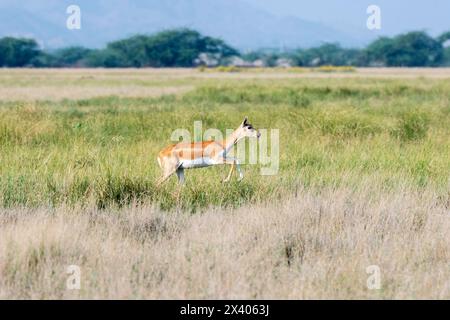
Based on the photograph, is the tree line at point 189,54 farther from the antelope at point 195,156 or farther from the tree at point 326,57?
the antelope at point 195,156

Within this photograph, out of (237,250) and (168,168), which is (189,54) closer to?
(168,168)

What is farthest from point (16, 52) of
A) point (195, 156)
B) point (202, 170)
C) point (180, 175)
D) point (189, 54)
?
point (195, 156)

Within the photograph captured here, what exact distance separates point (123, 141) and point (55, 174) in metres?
4.00

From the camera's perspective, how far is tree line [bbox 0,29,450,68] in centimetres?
10775

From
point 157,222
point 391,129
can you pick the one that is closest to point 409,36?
point 391,129

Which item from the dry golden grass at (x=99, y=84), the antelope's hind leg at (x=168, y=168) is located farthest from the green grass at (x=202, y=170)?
the dry golden grass at (x=99, y=84)

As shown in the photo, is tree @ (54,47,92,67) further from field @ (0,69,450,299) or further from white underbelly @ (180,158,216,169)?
white underbelly @ (180,158,216,169)

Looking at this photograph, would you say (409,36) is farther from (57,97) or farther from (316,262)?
(316,262)

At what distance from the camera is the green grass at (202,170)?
8.10m

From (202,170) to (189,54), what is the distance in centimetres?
10357

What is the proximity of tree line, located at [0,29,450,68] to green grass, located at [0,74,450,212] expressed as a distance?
92220 mm

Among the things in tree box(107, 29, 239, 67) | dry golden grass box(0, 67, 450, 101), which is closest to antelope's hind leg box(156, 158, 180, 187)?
dry golden grass box(0, 67, 450, 101)

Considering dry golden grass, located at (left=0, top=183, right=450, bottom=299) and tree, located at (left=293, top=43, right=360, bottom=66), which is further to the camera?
tree, located at (left=293, top=43, right=360, bottom=66)
